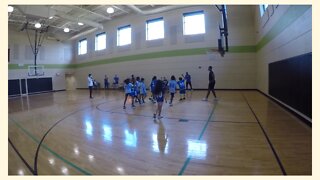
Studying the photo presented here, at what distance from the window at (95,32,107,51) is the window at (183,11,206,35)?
9102mm

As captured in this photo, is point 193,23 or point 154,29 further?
point 154,29

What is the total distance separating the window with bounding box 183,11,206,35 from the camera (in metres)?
15.0

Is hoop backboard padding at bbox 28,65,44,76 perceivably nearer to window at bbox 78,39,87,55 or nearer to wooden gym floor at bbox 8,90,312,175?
window at bbox 78,39,87,55

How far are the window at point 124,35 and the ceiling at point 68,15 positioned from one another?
4.12ft

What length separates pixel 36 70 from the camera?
20203 millimetres

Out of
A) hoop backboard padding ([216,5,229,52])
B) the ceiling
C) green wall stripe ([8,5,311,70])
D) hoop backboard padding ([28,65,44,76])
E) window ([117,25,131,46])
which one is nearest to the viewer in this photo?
green wall stripe ([8,5,311,70])

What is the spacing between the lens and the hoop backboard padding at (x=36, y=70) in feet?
65.1

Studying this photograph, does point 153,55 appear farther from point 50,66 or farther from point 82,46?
point 50,66

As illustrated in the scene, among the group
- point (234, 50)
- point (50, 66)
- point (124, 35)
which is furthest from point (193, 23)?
point (50, 66)

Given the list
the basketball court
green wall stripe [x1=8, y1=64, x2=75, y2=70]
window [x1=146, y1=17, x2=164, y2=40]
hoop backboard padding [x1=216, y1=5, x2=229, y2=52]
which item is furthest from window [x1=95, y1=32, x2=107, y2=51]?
hoop backboard padding [x1=216, y1=5, x2=229, y2=52]

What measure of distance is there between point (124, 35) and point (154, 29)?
11.7ft

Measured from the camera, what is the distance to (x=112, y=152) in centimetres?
356

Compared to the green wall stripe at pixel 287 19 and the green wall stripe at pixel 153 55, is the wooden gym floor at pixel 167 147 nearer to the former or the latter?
the green wall stripe at pixel 287 19

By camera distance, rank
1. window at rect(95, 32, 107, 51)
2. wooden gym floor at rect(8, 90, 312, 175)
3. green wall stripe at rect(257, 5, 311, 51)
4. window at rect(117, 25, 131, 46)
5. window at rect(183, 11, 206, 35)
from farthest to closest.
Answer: window at rect(95, 32, 107, 51), window at rect(117, 25, 131, 46), window at rect(183, 11, 206, 35), green wall stripe at rect(257, 5, 311, 51), wooden gym floor at rect(8, 90, 312, 175)
